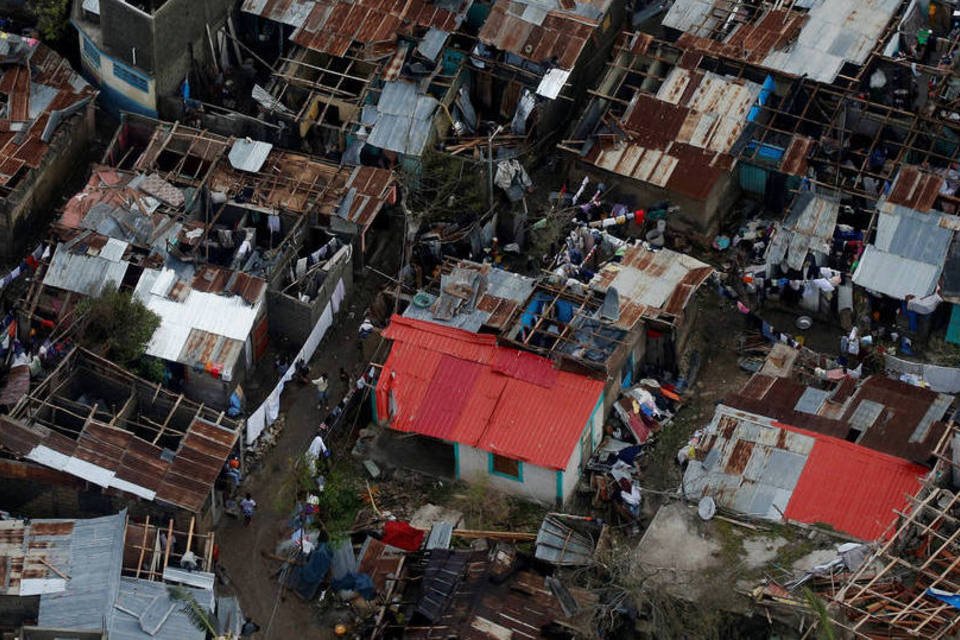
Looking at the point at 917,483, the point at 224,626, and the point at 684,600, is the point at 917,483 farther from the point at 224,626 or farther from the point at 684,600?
the point at 224,626

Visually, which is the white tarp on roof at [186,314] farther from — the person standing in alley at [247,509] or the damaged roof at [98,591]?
the damaged roof at [98,591]

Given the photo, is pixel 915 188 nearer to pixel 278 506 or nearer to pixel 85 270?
pixel 278 506

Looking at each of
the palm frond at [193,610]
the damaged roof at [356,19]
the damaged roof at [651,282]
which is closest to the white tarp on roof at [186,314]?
the palm frond at [193,610]

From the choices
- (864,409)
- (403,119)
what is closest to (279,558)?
(403,119)

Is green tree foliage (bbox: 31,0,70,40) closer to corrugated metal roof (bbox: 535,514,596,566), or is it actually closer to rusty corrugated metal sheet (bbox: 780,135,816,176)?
rusty corrugated metal sheet (bbox: 780,135,816,176)

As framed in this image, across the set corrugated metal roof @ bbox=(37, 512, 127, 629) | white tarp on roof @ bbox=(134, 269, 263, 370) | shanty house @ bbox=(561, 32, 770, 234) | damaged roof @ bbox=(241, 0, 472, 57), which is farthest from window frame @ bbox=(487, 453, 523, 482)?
damaged roof @ bbox=(241, 0, 472, 57)

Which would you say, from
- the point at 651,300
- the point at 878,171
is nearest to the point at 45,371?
the point at 651,300

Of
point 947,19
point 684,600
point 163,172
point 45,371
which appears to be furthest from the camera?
point 947,19

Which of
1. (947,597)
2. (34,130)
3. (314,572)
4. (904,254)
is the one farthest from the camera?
(34,130)
